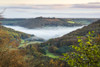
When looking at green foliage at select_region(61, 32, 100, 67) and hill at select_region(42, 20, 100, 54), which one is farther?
hill at select_region(42, 20, 100, 54)

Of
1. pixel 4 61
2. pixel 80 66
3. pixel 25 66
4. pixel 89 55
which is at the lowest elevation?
pixel 25 66

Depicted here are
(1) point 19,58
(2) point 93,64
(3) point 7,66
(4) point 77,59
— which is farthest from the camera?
(1) point 19,58

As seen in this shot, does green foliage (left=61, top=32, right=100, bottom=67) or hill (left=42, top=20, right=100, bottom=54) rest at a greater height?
green foliage (left=61, top=32, right=100, bottom=67)

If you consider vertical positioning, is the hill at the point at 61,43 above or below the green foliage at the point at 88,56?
below

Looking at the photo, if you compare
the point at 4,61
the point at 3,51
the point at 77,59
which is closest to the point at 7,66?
the point at 4,61

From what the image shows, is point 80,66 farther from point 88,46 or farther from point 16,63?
point 16,63

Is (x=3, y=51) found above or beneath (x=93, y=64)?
beneath

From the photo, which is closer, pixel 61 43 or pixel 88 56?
pixel 88 56

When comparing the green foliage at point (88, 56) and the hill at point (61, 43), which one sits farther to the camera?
the hill at point (61, 43)

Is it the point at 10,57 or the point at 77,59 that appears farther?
the point at 10,57

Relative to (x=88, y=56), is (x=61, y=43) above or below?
below

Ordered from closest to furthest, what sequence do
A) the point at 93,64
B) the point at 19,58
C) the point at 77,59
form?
the point at 93,64, the point at 77,59, the point at 19,58
